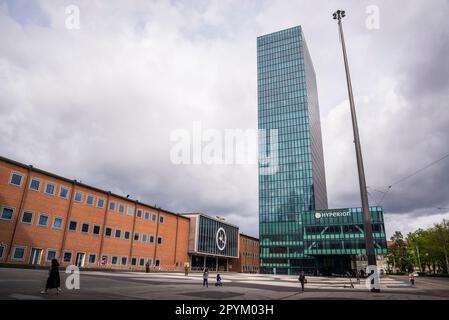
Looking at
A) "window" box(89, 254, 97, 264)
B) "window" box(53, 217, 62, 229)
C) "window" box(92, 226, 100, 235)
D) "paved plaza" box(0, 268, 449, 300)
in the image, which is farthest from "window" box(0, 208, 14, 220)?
"paved plaza" box(0, 268, 449, 300)

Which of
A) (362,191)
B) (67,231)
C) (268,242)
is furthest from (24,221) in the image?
(268,242)

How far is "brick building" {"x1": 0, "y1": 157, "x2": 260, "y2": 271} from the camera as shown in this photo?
3666cm

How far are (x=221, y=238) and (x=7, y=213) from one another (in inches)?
2420

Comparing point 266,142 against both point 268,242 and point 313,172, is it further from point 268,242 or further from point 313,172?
point 268,242

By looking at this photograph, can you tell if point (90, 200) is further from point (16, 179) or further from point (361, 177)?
point (361, 177)

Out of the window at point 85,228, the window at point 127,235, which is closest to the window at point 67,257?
the window at point 85,228

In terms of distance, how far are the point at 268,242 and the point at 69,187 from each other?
77234 millimetres

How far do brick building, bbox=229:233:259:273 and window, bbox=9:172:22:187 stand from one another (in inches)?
3002

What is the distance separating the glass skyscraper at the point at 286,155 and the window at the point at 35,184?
7244 centimetres

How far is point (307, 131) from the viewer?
374ft

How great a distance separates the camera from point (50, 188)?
4191 cm

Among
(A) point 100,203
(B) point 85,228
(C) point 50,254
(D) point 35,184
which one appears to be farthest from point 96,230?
(D) point 35,184

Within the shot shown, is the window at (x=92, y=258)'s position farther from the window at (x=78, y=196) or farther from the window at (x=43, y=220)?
the window at (x=43, y=220)

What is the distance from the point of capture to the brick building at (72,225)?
120 feet
